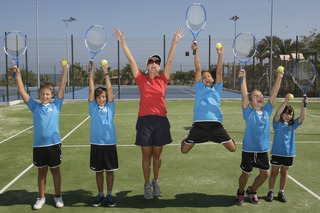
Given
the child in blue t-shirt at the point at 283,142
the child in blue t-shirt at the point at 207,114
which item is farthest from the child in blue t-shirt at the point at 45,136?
the child in blue t-shirt at the point at 283,142

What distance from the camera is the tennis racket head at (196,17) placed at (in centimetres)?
487

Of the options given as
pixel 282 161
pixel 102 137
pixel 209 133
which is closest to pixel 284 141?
pixel 282 161

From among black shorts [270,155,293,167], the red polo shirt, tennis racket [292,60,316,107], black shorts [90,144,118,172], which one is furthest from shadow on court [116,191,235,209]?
tennis racket [292,60,316,107]

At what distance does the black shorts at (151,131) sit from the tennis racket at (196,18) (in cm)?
148

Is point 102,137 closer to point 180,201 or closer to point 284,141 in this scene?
point 180,201

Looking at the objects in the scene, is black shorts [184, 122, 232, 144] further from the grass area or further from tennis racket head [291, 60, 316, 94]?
tennis racket head [291, 60, 316, 94]

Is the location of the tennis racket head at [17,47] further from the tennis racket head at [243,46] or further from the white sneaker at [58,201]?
the tennis racket head at [243,46]

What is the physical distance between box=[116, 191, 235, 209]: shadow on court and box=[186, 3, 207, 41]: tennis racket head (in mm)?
2543

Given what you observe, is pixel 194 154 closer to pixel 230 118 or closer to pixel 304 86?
pixel 304 86

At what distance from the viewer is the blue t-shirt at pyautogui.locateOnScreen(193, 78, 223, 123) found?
4.52 meters

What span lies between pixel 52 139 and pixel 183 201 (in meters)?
2.11

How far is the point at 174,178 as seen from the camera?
565 cm

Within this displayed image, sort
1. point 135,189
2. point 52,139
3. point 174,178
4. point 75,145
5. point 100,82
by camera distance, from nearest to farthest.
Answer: point 52,139 < point 135,189 < point 174,178 < point 75,145 < point 100,82

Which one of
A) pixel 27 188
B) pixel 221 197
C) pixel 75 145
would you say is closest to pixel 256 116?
pixel 221 197
